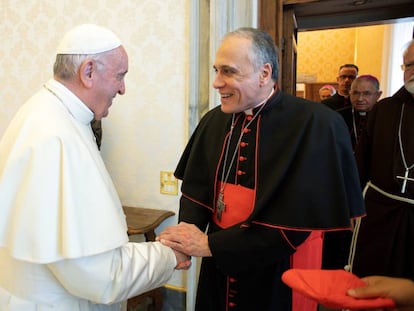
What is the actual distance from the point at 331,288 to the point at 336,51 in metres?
6.21

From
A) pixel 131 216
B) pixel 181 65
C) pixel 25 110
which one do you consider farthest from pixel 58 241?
pixel 181 65

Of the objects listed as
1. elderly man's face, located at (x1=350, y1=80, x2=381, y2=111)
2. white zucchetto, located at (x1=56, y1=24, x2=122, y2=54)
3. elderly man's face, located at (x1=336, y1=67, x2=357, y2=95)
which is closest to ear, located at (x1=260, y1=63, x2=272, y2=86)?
white zucchetto, located at (x1=56, y1=24, x2=122, y2=54)

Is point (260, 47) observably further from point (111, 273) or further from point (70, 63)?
point (111, 273)

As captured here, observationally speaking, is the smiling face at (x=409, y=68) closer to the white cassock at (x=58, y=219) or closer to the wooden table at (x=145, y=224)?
the wooden table at (x=145, y=224)

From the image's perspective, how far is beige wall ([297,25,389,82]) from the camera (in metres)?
6.04

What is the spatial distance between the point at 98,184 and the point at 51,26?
1968 mm

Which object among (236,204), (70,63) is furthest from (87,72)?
(236,204)

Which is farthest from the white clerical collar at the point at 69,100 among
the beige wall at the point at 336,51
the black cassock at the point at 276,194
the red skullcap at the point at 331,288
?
the beige wall at the point at 336,51

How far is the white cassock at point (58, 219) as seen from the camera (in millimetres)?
1106

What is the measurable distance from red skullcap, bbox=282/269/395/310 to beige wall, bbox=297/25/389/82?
5.79 meters

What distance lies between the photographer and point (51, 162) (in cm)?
111

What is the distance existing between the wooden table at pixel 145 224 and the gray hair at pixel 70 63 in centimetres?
114

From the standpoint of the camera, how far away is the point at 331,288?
0.95m

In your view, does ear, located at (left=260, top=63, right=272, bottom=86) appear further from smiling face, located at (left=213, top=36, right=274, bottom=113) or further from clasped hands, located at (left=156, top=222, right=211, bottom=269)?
clasped hands, located at (left=156, top=222, right=211, bottom=269)
